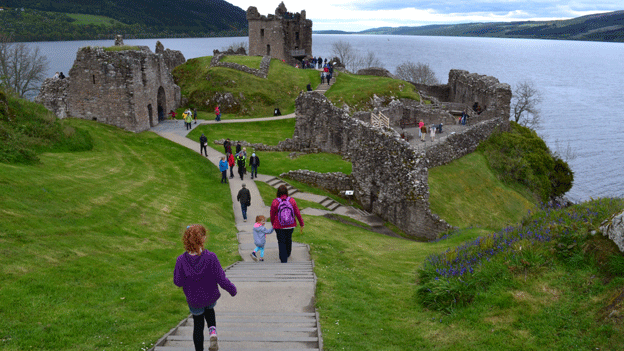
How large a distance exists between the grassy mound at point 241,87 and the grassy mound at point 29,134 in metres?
20.5

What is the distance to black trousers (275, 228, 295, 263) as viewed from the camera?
12.6 m

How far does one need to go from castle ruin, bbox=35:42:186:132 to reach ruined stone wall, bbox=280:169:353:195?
1592 centimetres

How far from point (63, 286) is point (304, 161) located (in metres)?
23.1

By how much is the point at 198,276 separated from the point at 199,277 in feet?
0.08

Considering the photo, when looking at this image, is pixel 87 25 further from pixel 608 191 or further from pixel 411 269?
pixel 411 269

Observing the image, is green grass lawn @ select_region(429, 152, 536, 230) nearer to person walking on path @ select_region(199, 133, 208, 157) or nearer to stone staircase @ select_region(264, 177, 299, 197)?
stone staircase @ select_region(264, 177, 299, 197)

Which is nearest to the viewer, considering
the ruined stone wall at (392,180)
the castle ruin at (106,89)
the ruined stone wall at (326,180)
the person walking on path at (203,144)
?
the ruined stone wall at (392,180)

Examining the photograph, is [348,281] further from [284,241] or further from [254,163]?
[254,163]

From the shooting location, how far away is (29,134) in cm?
2344

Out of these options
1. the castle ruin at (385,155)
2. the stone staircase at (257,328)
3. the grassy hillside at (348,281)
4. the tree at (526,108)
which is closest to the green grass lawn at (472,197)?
the castle ruin at (385,155)

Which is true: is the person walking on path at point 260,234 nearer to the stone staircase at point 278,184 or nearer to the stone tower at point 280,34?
the stone staircase at point 278,184

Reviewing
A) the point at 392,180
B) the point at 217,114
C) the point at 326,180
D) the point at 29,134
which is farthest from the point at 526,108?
the point at 29,134

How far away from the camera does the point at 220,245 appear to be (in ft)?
50.9

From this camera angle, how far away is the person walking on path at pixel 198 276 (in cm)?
681
